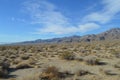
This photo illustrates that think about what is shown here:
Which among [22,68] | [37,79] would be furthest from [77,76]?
[22,68]

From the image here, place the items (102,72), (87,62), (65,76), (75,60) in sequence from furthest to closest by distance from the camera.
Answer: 1. (75,60)
2. (87,62)
3. (102,72)
4. (65,76)

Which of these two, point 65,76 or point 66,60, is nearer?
point 65,76

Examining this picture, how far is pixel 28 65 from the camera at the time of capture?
20.6 metres

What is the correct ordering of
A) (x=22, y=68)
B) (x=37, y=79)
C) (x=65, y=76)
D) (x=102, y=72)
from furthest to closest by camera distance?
(x=22, y=68) < (x=102, y=72) < (x=65, y=76) < (x=37, y=79)

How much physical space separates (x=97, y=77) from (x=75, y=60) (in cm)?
876

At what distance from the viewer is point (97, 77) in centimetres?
1545

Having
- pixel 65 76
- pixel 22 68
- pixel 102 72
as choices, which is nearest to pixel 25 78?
pixel 65 76

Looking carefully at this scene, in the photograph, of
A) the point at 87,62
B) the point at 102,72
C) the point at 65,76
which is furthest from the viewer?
the point at 87,62

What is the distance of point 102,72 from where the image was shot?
17.4 metres

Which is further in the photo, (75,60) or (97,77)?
(75,60)

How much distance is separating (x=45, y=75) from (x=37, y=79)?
673 mm

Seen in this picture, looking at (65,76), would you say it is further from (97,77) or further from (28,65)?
(28,65)

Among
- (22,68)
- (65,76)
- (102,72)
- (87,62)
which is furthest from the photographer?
(87,62)

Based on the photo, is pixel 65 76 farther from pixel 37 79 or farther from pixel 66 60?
pixel 66 60
